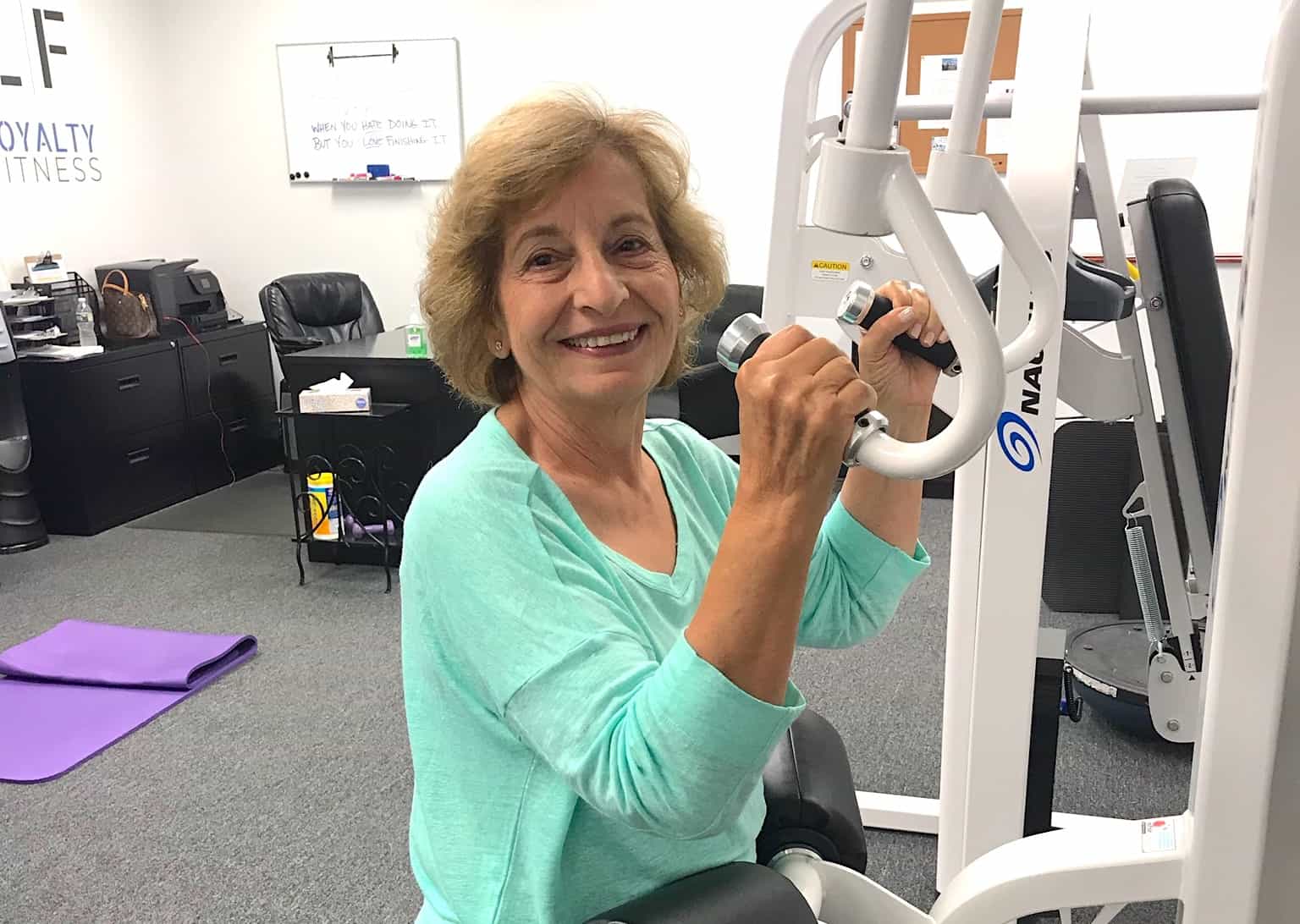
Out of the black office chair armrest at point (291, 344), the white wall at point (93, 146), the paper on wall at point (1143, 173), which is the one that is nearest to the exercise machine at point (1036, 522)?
the paper on wall at point (1143, 173)

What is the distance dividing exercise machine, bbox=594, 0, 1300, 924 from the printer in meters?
4.25

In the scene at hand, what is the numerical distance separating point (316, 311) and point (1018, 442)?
12.9 feet

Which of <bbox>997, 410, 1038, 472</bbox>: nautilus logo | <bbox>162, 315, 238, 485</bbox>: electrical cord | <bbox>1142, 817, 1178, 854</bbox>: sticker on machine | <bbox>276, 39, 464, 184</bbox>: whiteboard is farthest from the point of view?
<bbox>276, 39, 464, 184</bbox>: whiteboard

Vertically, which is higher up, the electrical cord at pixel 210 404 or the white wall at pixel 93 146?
the white wall at pixel 93 146

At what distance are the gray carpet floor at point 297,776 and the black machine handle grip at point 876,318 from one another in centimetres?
147

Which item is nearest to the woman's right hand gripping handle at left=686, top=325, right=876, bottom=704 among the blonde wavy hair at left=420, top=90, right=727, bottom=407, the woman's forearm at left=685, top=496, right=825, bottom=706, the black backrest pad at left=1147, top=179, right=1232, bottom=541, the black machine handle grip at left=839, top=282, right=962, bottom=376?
the woman's forearm at left=685, top=496, right=825, bottom=706

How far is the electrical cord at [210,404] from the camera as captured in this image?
495cm

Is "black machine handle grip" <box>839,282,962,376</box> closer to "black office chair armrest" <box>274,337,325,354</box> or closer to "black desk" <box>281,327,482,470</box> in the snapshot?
"black desk" <box>281,327,482,470</box>

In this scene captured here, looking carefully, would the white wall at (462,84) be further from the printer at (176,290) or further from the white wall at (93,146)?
the printer at (176,290)

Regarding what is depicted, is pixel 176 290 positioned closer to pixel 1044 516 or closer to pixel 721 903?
pixel 1044 516

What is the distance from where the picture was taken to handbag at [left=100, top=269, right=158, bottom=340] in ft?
15.5

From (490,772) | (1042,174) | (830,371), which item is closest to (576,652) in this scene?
(490,772)

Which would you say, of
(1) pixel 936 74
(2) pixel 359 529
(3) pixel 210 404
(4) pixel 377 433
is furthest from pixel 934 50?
(3) pixel 210 404

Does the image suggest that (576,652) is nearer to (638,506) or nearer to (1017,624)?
(638,506)
